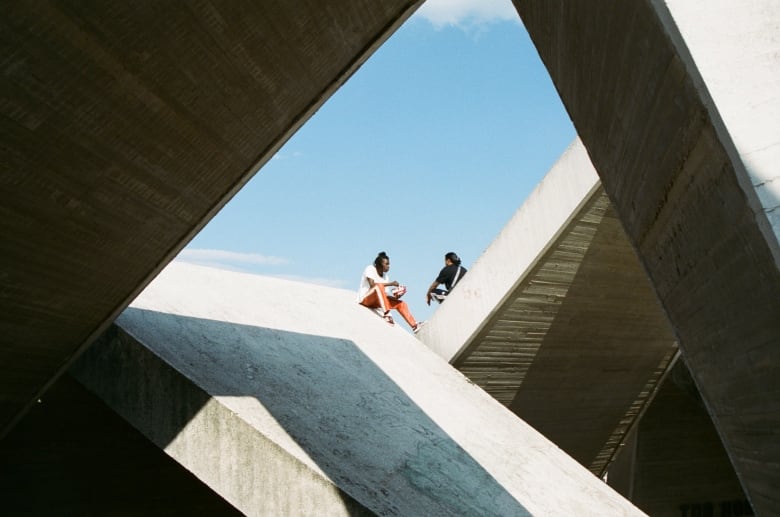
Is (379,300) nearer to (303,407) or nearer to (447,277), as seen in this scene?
(447,277)

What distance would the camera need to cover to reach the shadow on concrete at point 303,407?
4875mm

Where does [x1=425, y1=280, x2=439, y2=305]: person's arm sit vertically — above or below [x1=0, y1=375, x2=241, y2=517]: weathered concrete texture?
above

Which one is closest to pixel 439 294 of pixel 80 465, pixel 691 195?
pixel 80 465

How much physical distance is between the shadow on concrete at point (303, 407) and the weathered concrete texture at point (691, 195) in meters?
2.06

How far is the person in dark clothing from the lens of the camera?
917cm

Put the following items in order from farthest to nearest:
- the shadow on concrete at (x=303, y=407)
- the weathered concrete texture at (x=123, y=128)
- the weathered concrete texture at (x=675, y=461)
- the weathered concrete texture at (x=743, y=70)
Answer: the weathered concrete texture at (x=675, y=461), the shadow on concrete at (x=303, y=407), the weathered concrete texture at (x=123, y=128), the weathered concrete texture at (x=743, y=70)

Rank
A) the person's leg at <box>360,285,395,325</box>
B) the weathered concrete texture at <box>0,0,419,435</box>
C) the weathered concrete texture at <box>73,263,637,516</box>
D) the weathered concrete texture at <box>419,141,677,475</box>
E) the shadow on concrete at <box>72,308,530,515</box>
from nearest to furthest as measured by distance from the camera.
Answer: the weathered concrete texture at <box>0,0,419,435</box> < the weathered concrete texture at <box>73,263,637,516</box> < the shadow on concrete at <box>72,308,530,515</box> < the weathered concrete texture at <box>419,141,677,475</box> < the person's leg at <box>360,285,395,325</box>

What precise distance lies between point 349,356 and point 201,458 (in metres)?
2.23

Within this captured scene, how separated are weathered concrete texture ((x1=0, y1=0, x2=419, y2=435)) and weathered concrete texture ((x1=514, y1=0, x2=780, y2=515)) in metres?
1.22

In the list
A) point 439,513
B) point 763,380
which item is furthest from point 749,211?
point 439,513

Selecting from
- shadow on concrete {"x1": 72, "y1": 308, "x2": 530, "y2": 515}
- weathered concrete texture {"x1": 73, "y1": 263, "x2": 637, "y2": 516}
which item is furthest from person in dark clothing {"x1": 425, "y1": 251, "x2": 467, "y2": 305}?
shadow on concrete {"x1": 72, "y1": 308, "x2": 530, "y2": 515}

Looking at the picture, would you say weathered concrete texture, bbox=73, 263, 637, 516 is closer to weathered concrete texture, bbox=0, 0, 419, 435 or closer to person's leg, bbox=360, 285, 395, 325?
weathered concrete texture, bbox=0, 0, 419, 435

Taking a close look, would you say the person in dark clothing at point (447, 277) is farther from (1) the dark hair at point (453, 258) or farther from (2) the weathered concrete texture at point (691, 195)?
(2) the weathered concrete texture at point (691, 195)

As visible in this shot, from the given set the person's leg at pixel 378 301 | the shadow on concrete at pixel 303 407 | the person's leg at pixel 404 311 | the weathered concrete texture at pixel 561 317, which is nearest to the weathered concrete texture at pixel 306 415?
the shadow on concrete at pixel 303 407
